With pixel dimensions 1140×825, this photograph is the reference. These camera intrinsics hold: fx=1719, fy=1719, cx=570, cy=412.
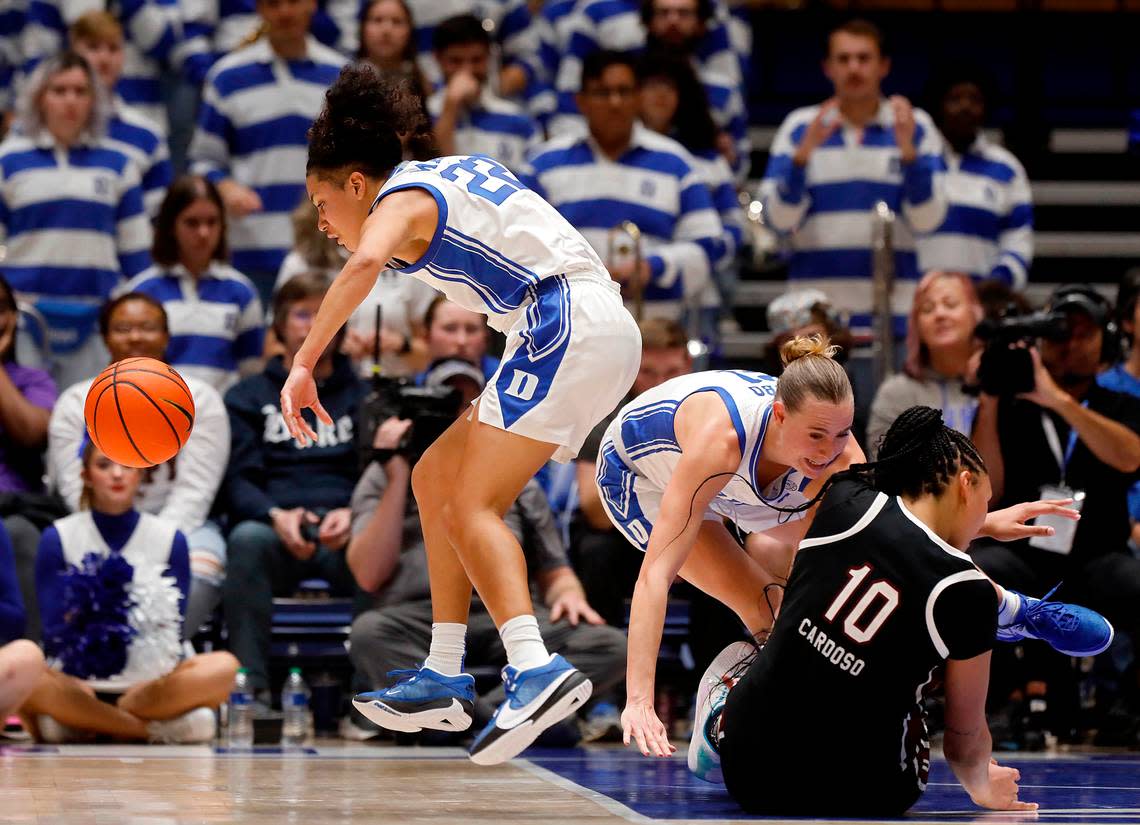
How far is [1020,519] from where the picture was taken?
437 centimetres

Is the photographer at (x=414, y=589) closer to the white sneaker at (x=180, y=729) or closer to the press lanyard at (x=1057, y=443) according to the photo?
the white sneaker at (x=180, y=729)

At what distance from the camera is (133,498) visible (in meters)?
6.91

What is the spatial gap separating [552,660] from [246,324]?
4004 mm

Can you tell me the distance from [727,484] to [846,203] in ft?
12.8

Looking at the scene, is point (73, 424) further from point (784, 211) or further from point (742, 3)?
point (742, 3)

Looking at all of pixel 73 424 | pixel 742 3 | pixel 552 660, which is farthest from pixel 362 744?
pixel 742 3

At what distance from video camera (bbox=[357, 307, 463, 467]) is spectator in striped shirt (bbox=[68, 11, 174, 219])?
95.5 inches

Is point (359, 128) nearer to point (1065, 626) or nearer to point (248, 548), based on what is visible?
point (1065, 626)

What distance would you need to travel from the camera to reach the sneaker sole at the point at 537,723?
4.21 metres

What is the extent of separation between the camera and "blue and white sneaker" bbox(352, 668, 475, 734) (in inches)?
177

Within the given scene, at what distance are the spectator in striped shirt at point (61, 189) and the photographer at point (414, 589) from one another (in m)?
2.22

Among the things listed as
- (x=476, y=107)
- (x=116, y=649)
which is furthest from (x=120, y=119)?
(x=116, y=649)

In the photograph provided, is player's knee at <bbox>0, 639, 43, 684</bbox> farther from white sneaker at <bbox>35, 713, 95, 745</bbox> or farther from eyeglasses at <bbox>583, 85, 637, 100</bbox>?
eyeglasses at <bbox>583, 85, 637, 100</bbox>

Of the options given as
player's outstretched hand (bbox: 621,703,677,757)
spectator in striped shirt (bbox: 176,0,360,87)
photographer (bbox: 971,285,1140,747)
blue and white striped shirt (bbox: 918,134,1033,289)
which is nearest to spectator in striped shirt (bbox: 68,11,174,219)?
spectator in striped shirt (bbox: 176,0,360,87)
